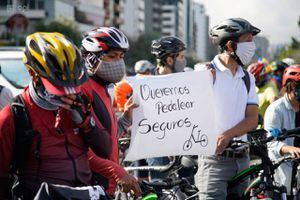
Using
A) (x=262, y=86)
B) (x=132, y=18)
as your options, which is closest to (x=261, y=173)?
(x=262, y=86)

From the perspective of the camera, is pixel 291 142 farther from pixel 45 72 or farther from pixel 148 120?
pixel 45 72

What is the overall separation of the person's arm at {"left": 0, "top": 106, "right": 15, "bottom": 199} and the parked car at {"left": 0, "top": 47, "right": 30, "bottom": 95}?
9.58m

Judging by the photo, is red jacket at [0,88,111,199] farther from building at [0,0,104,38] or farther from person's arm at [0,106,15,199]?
building at [0,0,104,38]

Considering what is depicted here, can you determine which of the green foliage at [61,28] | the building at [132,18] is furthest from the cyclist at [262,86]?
the building at [132,18]

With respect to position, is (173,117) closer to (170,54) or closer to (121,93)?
(170,54)

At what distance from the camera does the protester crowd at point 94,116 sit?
11.0 ft

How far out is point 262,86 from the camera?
426 inches

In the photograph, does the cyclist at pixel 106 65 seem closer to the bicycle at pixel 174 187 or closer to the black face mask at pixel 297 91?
the bicycle at pixel 174 187

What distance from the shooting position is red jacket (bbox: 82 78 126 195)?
3.84m

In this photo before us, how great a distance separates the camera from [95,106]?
4176 mm

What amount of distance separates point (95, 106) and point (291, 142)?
2640 mm

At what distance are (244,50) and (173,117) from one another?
0.76 meters

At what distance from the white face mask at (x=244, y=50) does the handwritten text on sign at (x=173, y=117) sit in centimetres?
31

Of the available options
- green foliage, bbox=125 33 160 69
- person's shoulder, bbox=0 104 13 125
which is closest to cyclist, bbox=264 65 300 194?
person's shoulder, bbox=0 104 13 125
